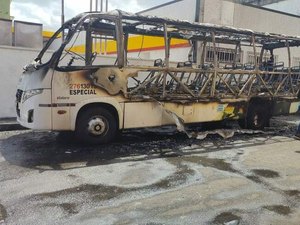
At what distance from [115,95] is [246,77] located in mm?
3652

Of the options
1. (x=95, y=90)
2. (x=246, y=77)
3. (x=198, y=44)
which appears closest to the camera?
(x=95, y=90)

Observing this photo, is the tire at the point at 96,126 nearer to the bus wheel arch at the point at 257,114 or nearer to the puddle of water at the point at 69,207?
the puddle of water at the point at 69,207

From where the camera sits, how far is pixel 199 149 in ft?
24.0

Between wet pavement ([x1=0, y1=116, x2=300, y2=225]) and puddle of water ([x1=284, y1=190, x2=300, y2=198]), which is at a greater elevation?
puddle of water ([x1=284, y1=190, x2=300, y2=198])

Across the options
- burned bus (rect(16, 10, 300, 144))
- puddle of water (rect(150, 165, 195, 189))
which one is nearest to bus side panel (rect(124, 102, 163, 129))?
burned bus (rect(16, 10, 300, 144))

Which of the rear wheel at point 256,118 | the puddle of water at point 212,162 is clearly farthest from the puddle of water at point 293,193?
the rear wheel at point 256,118

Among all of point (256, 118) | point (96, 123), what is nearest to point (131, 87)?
point (96, 123)

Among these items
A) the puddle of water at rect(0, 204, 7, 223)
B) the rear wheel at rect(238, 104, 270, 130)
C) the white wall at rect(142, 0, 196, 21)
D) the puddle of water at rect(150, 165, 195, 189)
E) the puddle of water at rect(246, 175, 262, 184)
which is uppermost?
the white wall at rect(142, 0, 196, 21)

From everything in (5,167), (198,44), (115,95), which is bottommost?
(5,167)

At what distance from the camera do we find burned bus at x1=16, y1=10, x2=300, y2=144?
647 centimetres

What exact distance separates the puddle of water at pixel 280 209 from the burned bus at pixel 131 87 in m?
3.38

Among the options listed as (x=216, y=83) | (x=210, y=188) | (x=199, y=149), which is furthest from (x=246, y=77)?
(x=210, y=188)

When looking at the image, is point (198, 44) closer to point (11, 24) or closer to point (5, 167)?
point (11, 24)

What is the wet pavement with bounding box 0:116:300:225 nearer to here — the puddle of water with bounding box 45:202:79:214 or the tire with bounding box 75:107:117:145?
the puddle of water with bounding box 45:202:79:214
